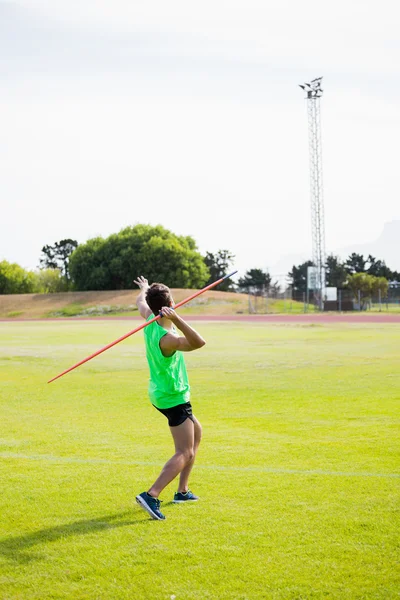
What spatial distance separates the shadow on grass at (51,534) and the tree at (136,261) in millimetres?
84114

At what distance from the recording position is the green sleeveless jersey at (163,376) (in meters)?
6.04

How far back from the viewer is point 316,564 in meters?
4.98

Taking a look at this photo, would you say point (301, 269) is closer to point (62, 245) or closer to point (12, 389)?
point (62, 245)

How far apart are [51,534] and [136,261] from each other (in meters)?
87.2

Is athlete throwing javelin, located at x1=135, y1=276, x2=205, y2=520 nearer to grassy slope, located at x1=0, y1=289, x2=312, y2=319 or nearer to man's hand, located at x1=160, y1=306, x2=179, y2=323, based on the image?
man's hand, located at x1=160, y1=306, x2=179, y2=323

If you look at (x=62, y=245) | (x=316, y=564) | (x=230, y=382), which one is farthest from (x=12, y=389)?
(x=62, y=245)

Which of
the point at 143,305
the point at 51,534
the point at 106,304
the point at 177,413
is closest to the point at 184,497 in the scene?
the point at 177,413

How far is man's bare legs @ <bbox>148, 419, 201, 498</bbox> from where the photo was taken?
605 cm

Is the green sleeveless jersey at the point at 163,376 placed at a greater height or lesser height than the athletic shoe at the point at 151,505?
greater

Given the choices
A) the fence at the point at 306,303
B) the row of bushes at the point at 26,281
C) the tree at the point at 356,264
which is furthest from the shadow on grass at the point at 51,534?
the tree at the point at 356,264

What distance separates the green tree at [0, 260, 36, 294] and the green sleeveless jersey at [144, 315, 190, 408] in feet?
320

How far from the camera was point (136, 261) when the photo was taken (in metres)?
92.4

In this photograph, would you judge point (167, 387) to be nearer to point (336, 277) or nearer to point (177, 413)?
point (177, 413)

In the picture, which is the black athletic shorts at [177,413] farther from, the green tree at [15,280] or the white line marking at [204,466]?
the green tree at [15,280]
